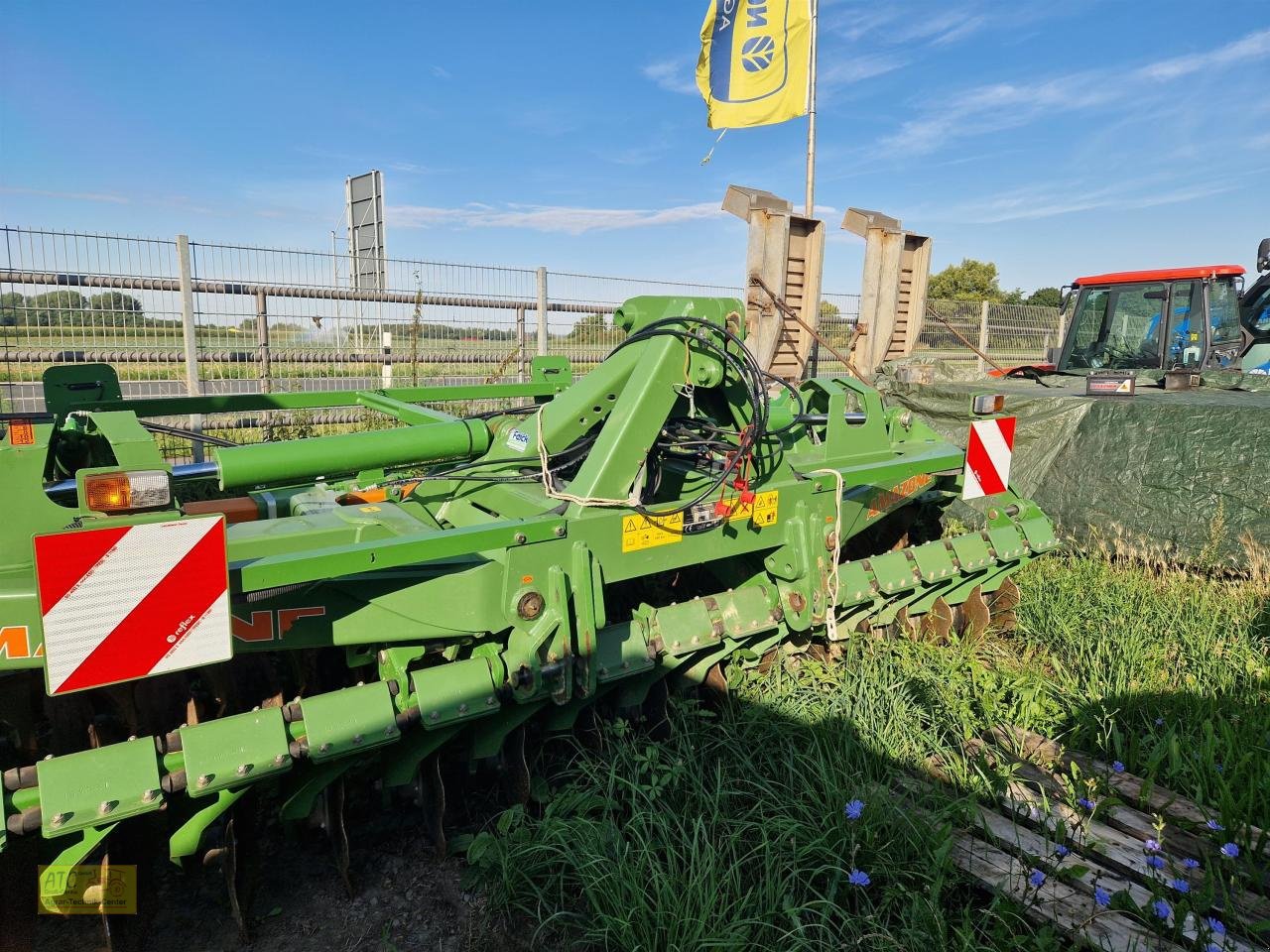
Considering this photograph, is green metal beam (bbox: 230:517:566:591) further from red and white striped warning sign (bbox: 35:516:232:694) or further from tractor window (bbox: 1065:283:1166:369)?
tractor window (bbox: 1065:283:1166:369)

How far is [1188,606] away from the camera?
4.33 metres

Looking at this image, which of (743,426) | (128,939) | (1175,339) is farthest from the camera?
(1175,339)

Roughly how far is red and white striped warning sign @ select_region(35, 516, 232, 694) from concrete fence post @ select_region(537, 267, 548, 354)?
21.9 ft

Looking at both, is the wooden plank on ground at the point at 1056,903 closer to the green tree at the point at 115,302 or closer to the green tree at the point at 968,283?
the green tree at the point at 115,302

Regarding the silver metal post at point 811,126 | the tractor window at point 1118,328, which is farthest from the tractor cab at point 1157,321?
the silver metal post at point 811,126

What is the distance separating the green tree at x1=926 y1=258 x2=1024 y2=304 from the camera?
39.5 meters

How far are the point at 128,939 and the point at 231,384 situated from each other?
590cm

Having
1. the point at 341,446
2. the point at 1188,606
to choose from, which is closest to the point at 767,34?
the point at 1188,606

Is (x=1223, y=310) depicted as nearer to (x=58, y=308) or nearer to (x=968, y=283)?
(x=58, y=308)

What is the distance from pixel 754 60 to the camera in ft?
34.3

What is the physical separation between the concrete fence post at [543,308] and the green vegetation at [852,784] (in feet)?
18.3

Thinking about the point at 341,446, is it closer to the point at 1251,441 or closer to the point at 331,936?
the point at 331,936

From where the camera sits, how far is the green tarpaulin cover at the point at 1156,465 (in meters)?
5.01

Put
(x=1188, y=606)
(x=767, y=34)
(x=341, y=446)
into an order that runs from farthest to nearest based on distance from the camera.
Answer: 1. (x=767, y=34)
2. (x=1188, y=606)
3. (x=341, y=446)
